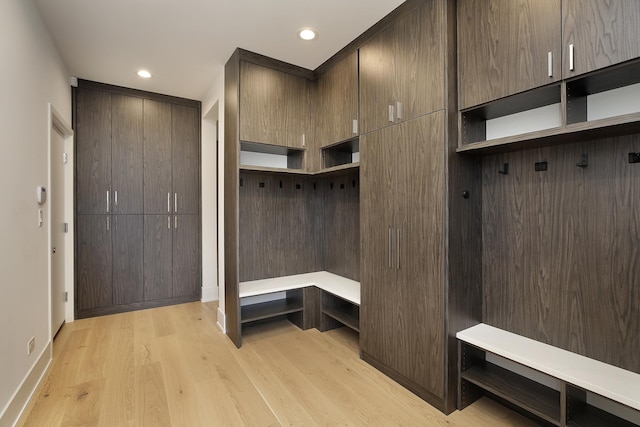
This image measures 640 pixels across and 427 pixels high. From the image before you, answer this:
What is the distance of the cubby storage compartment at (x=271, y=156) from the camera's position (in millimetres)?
3059

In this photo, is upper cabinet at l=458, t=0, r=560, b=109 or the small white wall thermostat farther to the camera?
the small white wall thermostat

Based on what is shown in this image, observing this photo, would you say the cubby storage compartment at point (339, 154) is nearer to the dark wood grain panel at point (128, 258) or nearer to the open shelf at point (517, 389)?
the open shelf at point (517, 389)

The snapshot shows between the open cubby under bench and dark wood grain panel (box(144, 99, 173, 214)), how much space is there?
169 cm

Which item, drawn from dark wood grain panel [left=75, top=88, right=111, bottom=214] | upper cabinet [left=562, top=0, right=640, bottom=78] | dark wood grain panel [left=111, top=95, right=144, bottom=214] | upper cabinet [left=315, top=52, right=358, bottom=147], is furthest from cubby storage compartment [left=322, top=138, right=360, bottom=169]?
dark wood grain panel [left=75, top=88, right=111, bottom=214]

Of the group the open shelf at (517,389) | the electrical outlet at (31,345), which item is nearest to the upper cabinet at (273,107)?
the electrical outlet at (31,345)

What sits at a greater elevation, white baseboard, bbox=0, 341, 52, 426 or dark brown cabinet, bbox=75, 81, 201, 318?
dark brown cabinet, bbox=75, 81, 201, 318

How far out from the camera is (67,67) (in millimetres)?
3074

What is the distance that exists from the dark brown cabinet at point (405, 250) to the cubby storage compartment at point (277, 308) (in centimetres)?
89

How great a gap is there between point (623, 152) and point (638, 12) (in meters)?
0.63

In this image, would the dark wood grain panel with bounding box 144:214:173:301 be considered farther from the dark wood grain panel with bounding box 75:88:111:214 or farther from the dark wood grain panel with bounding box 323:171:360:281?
the dark wood grain panel with bounding box 323:171:360:281

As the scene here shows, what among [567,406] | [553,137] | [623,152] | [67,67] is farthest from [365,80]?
[67,67]

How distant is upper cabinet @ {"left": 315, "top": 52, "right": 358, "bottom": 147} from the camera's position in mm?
2621

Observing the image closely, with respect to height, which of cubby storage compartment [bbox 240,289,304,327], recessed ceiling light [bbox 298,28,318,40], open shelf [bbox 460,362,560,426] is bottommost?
open shelf [bbox 460,362,560,426]

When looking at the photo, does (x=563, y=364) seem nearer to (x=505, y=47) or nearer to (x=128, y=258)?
(x=505, y=47)
